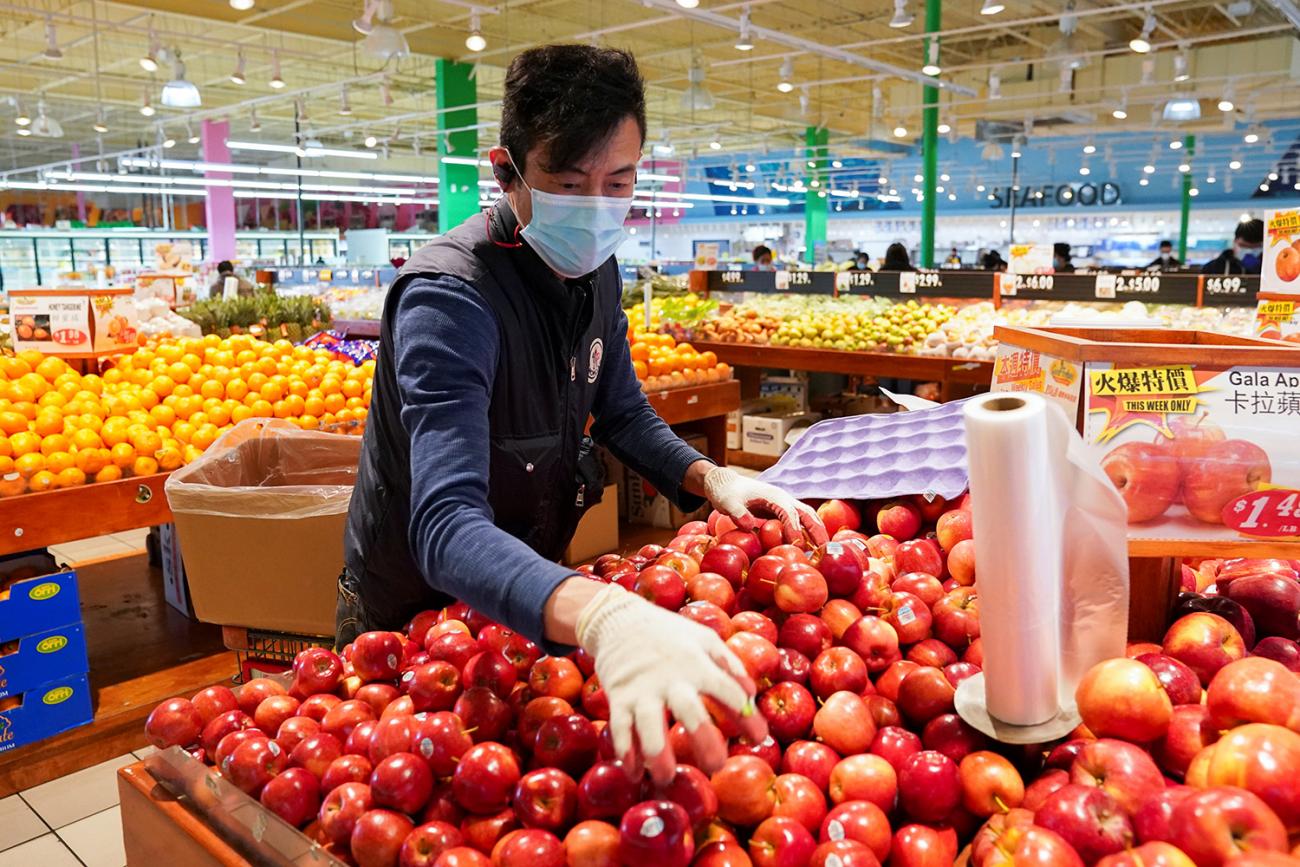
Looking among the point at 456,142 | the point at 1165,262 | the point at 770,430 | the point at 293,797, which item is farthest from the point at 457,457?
the point at 456,142

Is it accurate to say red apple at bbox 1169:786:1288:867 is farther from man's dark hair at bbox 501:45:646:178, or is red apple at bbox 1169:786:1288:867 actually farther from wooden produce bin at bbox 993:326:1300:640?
man's dark hair at bbox 501:45:646:178

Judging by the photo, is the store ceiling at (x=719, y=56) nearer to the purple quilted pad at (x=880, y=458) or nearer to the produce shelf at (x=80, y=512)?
the produce shelf at (x=80, y=512)

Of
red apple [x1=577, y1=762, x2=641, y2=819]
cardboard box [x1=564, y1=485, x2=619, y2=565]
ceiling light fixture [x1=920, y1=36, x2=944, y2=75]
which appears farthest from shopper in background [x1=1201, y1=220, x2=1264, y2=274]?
red apple [x1=577, y1=762, x2=641, y2=819]

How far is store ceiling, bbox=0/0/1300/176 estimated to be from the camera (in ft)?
44.6

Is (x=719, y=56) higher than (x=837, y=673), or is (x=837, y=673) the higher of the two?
(x=719, y=56)

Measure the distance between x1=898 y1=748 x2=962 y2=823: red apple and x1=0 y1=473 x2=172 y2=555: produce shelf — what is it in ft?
10.3

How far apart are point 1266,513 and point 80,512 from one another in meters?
3.60

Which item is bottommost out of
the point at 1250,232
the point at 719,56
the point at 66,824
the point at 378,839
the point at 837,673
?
the point at 66,824

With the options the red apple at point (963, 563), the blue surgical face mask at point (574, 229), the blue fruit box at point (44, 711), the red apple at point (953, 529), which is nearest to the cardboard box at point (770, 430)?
the blue fruit box at point (44, 711)

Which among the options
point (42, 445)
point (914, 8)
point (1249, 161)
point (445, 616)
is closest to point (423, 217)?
point (914, 8)

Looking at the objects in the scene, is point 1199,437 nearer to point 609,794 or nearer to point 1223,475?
point 1223,475

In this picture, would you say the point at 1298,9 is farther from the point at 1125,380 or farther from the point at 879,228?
the point at 879,228

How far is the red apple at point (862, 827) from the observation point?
116 cm

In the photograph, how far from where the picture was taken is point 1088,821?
3.55ft
